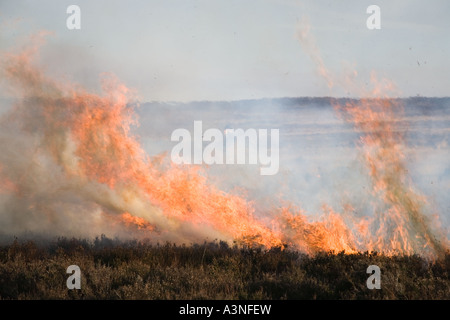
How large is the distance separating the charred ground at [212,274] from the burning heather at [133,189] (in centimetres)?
117

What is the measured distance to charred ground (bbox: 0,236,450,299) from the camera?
8.71 m

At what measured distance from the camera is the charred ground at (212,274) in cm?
871

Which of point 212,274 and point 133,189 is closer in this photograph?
point 212,274

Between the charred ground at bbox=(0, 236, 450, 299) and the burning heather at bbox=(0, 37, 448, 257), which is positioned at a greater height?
the burning heather at bbox=(0, 37, 448, 257)

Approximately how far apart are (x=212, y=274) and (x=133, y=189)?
5.71 meters

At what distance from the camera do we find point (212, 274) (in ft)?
33.4

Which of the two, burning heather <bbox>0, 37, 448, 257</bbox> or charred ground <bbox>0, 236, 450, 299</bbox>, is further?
burning heather <bbox>0, 37, 448, 257</bbox>

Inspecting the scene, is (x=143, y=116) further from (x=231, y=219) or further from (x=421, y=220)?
(x=421, y=220)

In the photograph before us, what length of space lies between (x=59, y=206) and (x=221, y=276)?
29.4 ft

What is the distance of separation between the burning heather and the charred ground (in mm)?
1170

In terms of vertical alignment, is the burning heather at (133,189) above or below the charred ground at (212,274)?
above

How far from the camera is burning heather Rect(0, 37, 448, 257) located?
531 inches

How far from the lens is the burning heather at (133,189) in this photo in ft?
44.2

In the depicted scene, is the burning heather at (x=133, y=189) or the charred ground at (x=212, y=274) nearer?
the charred ground at (x=212, y=274)
